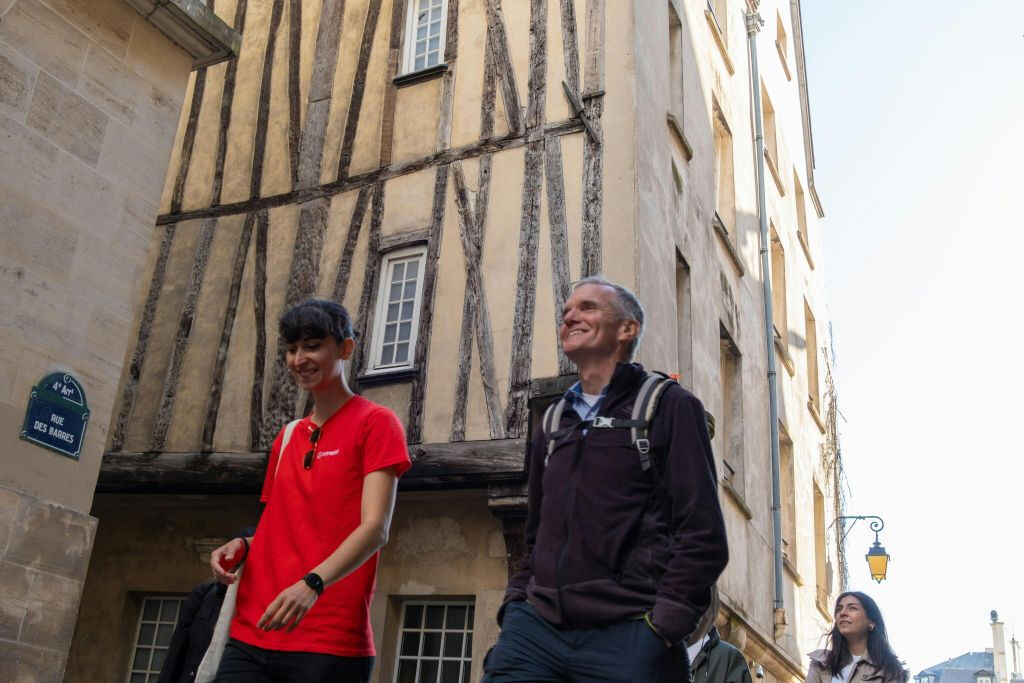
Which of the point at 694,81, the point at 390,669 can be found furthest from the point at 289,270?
the point at 694,81

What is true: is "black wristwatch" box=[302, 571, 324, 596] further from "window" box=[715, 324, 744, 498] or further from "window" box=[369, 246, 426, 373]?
"window" box=[715, 324, 744, 498]

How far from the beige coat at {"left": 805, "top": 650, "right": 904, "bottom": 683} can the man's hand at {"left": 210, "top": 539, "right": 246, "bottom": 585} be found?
11.8 ft

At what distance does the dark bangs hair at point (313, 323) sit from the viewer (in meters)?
3.27

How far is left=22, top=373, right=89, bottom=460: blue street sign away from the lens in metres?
→ 5.25

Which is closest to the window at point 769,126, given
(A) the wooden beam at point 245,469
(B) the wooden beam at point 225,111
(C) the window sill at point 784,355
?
(C) the window sill at point 784,355

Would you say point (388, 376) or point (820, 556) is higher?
point (820, 556)

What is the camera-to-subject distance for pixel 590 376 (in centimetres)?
307

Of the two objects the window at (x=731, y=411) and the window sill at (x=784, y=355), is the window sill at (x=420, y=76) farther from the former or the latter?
the window sill at (x=784, y=355)

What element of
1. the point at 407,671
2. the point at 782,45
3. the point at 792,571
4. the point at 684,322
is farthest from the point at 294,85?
the point at 782,45

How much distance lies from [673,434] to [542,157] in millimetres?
6887

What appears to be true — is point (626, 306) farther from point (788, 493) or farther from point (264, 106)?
point (788, 493)

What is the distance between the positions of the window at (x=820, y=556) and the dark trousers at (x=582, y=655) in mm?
13737

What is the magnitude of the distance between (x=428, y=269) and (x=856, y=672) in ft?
17.1

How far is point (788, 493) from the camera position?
14.6 meters
